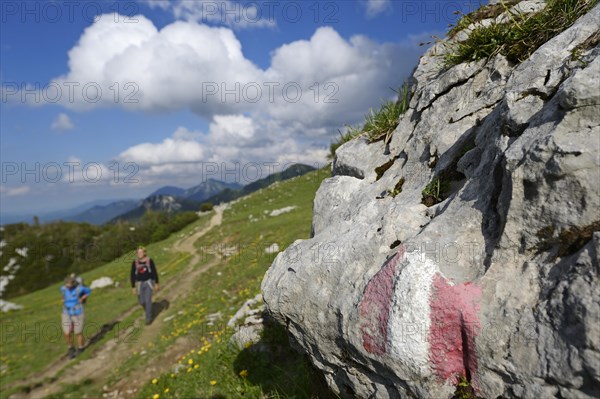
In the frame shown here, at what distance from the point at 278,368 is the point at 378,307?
14.8ft

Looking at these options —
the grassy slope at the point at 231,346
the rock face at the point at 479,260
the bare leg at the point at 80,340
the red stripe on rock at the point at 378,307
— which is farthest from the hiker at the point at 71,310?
the red stripe on rock at the point at 378,307

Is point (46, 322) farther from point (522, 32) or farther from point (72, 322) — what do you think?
point (522, 32)

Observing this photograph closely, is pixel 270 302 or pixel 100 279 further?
pixel 100 279

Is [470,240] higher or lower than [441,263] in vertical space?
higher

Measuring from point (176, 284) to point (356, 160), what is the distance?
71.9 ft

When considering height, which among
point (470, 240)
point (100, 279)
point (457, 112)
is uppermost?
point (457, 112)

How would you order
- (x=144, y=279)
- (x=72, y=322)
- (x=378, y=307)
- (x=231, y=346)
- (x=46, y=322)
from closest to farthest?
1. (x=378, y=307)
2. (x=231, y=346)
3. (x=72, y=322)
4. (x=144, y=279)
5. (x=46, y=322)

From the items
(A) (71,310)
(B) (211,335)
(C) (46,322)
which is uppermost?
(A) (71,310)

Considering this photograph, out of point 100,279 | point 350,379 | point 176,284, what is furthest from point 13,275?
point 350,379

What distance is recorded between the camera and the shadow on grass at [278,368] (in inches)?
226

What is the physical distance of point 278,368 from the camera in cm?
729

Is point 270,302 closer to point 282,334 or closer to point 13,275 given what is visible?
point 282,334

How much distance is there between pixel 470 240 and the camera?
12.0ft

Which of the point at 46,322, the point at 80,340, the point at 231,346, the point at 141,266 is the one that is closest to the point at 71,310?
the point at 80,340
